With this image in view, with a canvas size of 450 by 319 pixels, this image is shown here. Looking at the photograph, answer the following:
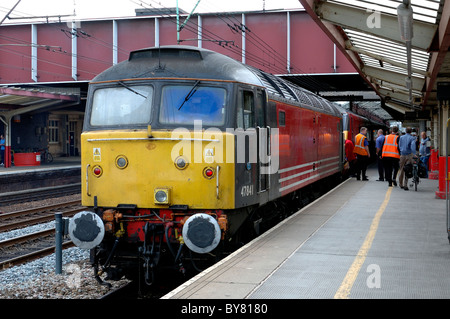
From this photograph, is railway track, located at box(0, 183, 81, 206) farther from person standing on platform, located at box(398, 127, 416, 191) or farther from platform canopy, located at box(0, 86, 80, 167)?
person standing on platform, located at box(398, 127, 416, 191)

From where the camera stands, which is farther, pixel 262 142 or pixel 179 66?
pixel 262 142

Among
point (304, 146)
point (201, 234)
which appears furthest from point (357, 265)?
point (304, 146)

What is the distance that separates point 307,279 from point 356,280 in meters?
0.53

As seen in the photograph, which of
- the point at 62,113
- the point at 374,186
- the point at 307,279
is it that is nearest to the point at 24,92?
the point at 62,113

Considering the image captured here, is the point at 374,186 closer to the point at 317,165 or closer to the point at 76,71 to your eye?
the point at 317,165

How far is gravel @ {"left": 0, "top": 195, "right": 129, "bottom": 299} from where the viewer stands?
27.4ft

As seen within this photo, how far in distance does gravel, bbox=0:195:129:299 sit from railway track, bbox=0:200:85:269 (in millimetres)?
255

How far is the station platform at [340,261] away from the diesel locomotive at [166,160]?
0.75 meters

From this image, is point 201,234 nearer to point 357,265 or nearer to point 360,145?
point 357,265

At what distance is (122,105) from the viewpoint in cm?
838

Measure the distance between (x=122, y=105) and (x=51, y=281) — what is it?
2903 mm

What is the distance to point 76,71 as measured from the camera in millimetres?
30703

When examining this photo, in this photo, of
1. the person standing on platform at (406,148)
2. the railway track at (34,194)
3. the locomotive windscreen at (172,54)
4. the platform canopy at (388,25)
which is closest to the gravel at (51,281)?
the locomotive windscreen at (172,54)
